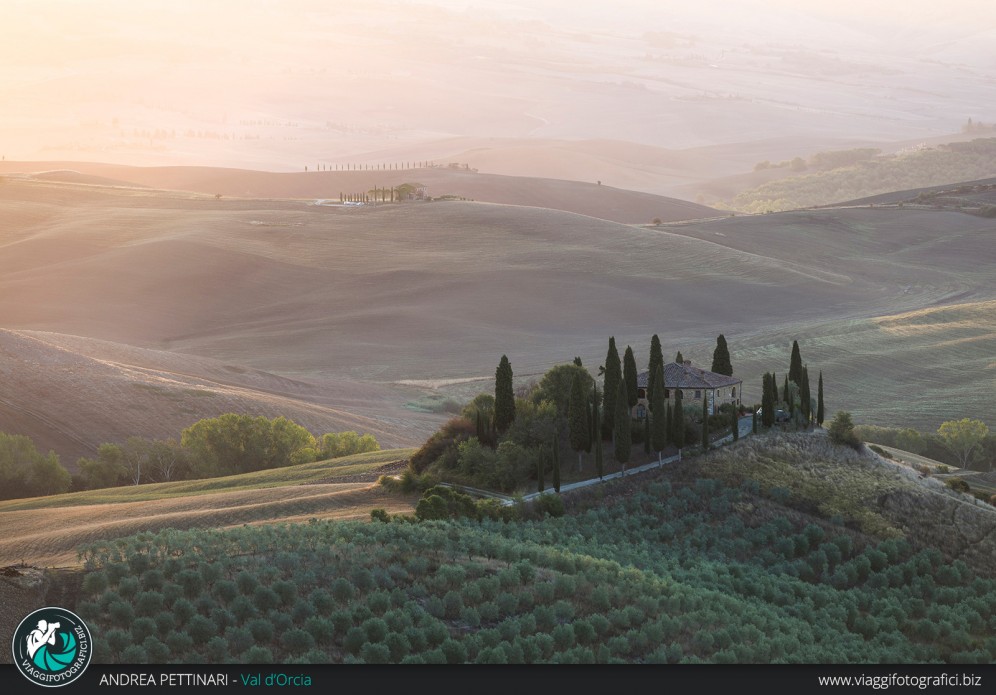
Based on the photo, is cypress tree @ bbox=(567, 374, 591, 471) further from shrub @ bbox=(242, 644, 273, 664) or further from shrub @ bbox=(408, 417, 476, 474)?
shrub @ bbox=(242, 644, 273, 664)

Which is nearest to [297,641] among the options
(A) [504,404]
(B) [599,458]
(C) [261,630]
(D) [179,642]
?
(C) [261,630]

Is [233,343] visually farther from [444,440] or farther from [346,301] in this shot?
[444,440]

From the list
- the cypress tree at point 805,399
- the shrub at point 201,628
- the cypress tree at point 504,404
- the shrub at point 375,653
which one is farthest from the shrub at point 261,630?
the cypress tree at point 805,399

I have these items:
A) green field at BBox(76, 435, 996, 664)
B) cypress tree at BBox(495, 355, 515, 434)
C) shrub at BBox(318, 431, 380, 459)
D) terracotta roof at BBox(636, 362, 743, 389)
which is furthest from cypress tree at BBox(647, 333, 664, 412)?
shrub at BBox(318, 431, 380, 459)

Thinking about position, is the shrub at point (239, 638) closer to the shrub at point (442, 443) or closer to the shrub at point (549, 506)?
the shrub at point (549, 506)

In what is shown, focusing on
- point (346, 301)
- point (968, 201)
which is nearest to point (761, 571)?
point (346, 301)
